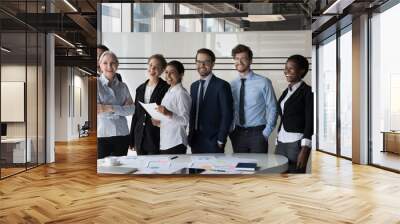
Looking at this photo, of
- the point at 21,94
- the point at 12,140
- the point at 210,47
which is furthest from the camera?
the point at 21,94

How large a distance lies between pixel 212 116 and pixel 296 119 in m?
1.40

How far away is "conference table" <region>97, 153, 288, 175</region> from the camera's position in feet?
22.0

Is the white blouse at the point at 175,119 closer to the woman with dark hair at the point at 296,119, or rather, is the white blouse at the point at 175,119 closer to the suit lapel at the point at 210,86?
the suit lapel at the point at 210,86

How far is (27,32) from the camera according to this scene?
301 inches

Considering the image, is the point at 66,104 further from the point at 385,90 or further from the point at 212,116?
the point at 385,90

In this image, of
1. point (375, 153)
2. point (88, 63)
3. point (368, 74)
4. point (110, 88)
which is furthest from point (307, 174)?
point (88, 63)

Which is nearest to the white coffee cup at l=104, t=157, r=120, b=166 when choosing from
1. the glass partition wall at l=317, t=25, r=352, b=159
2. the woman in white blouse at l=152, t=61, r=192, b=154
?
the woman in white blouse at l=152, t=61, r=192, b=154

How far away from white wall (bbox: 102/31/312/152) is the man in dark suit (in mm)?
121

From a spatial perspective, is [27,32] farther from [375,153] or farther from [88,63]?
[375,153]

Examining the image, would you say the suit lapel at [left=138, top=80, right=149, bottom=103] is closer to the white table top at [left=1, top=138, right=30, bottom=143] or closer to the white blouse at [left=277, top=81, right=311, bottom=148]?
the white blouse at [left=277, top=81, right=311, bottom=148]

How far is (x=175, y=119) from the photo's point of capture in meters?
6.68

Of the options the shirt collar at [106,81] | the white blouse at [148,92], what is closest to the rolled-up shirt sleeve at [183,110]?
the white blouse at [148,92]

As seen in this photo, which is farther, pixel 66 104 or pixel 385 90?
pixel 66 104

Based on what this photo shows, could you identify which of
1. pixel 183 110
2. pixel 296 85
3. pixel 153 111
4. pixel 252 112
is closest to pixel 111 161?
pixel 153 111
